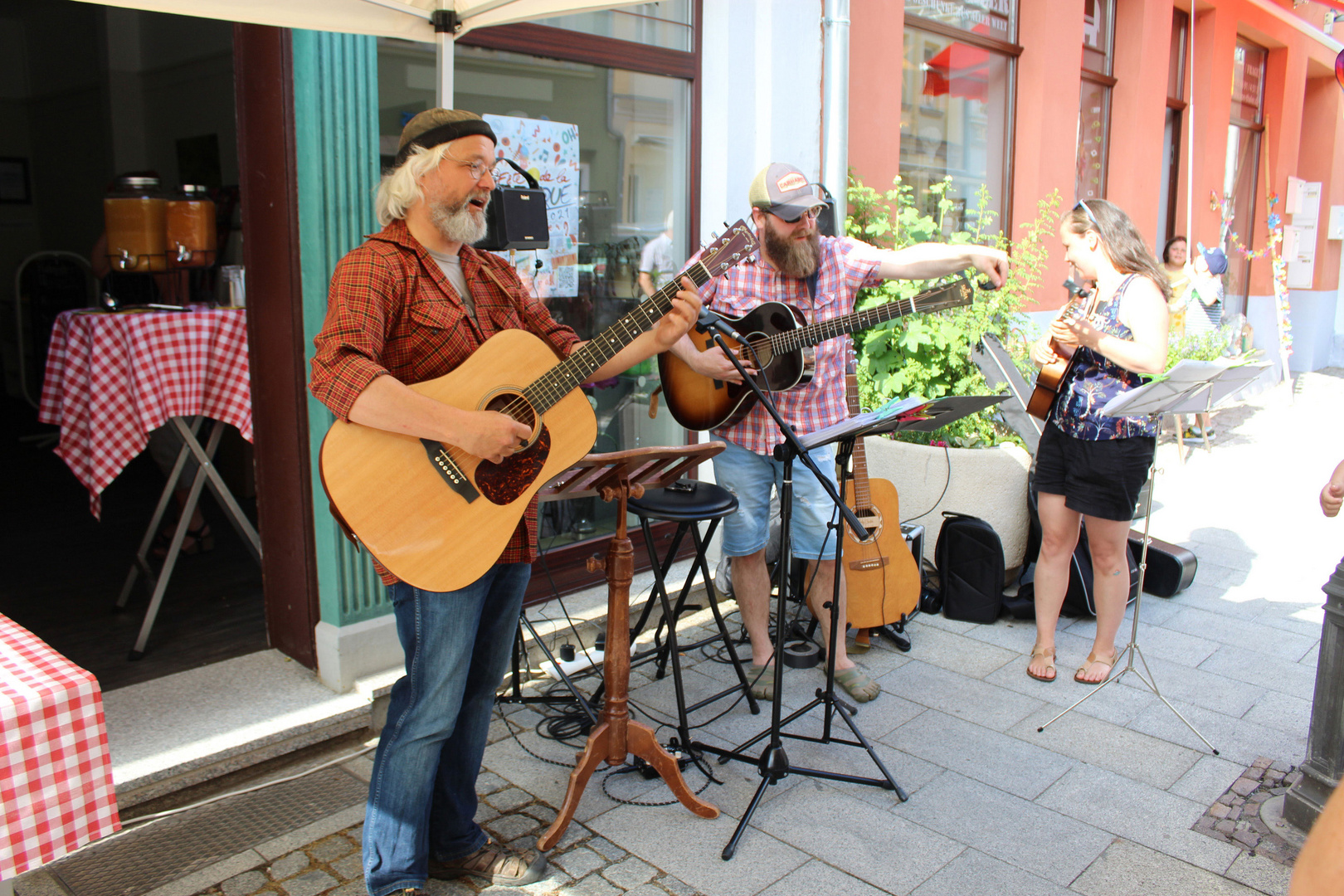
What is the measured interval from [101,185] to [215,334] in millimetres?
6704

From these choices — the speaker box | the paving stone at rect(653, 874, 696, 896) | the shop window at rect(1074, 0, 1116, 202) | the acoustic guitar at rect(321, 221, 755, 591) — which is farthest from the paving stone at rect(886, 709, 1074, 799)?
the shop window at rect(1074, 0, 1116, 202)

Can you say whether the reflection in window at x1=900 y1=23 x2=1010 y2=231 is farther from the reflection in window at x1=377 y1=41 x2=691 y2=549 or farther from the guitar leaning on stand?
the guitar leaning on stand

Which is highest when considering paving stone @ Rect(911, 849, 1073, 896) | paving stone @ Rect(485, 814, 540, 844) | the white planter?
the white planter

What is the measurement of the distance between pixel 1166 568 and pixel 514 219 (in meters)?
3.50

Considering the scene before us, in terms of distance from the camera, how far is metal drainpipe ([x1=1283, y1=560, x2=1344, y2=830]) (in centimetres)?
270

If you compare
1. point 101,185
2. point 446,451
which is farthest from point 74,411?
point 101,185

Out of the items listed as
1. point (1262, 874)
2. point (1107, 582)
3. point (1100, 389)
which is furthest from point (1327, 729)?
point (1100, 389)

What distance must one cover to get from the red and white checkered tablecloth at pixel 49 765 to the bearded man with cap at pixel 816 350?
2161mm

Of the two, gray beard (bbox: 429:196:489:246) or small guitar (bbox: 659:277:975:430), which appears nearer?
gray beard (bbox: 429:196:489:246)

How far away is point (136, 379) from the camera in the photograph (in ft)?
11.3

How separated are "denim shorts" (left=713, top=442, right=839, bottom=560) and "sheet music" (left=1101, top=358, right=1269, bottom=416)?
1023 mm

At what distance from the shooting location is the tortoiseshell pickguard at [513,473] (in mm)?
2234

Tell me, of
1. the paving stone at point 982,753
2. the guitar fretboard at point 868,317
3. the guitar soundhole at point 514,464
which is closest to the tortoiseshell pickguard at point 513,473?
the guitar soundhole at point 514,464

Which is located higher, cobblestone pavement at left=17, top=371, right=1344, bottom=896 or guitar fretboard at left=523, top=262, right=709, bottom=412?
guitar fretboard at left=523, top=262, right=709, bottom=412
